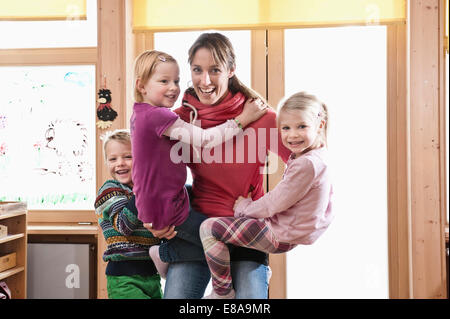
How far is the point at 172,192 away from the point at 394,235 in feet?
4.56

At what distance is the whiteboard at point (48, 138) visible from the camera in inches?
101

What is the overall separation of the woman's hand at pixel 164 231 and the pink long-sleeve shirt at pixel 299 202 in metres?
0.25

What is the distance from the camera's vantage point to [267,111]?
171cm

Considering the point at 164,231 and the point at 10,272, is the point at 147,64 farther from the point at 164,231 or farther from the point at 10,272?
the point at 10,272

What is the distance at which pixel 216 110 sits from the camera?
1.69m

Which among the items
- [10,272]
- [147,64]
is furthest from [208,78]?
[10,272]

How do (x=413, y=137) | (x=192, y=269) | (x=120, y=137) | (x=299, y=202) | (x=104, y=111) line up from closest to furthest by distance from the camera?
(x=299, y=202)
(x=192, y=269)
(x=120, y=137)
(x=104, y=111)
(x=413, y=137)

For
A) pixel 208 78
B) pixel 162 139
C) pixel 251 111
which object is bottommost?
pixel 162 139

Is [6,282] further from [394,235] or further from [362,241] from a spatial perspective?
[394,235]

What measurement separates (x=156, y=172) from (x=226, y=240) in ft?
→ 1.13

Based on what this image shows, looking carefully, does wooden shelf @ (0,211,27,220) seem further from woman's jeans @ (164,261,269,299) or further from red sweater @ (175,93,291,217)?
red sweater @ (175,93,291,217)

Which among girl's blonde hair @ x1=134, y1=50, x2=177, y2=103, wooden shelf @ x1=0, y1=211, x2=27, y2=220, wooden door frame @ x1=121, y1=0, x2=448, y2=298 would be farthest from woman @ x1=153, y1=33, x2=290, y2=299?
wooden shelf @ x1=0, y1=211, x2=27, y2=220
